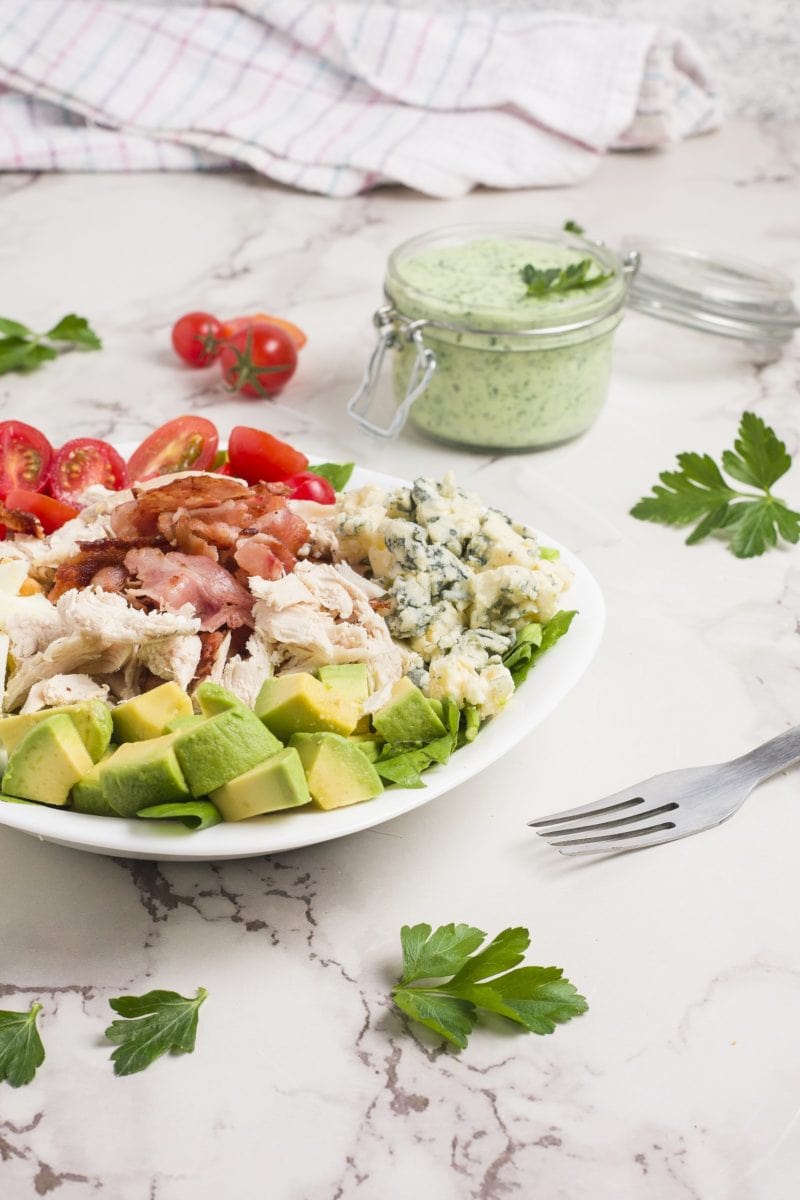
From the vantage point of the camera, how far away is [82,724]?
2.33 m

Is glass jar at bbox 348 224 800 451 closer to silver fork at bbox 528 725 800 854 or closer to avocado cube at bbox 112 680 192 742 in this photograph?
silver fork at bbox 528 725 800 854

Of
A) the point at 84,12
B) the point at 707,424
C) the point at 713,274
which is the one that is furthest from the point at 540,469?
the point at 84,12

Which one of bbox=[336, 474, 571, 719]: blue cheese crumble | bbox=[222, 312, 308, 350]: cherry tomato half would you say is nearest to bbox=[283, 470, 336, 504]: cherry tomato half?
bbox=[336, 474, 571, 719]: blue cheese crumble

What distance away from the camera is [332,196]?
5.98 metres

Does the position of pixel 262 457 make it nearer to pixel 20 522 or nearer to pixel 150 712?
pixel 20 522

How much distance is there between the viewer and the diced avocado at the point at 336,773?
2.27 metres

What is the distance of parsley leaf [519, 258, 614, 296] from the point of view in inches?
153

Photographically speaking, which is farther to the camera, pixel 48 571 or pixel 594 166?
pixel 594 166

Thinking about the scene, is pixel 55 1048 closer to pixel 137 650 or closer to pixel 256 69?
pixel 137 650

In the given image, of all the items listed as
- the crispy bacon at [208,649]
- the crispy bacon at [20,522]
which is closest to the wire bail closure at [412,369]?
the crispy bacon at [20,522]

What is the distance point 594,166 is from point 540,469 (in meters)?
2.65

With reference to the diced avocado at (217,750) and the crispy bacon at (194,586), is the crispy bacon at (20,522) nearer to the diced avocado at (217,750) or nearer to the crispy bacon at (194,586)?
the crispy bacon at (194,586)

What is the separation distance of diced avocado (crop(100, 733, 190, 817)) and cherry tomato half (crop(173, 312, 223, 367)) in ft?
8.49

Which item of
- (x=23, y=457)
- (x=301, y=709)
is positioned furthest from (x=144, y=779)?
(x=23, y=457)
